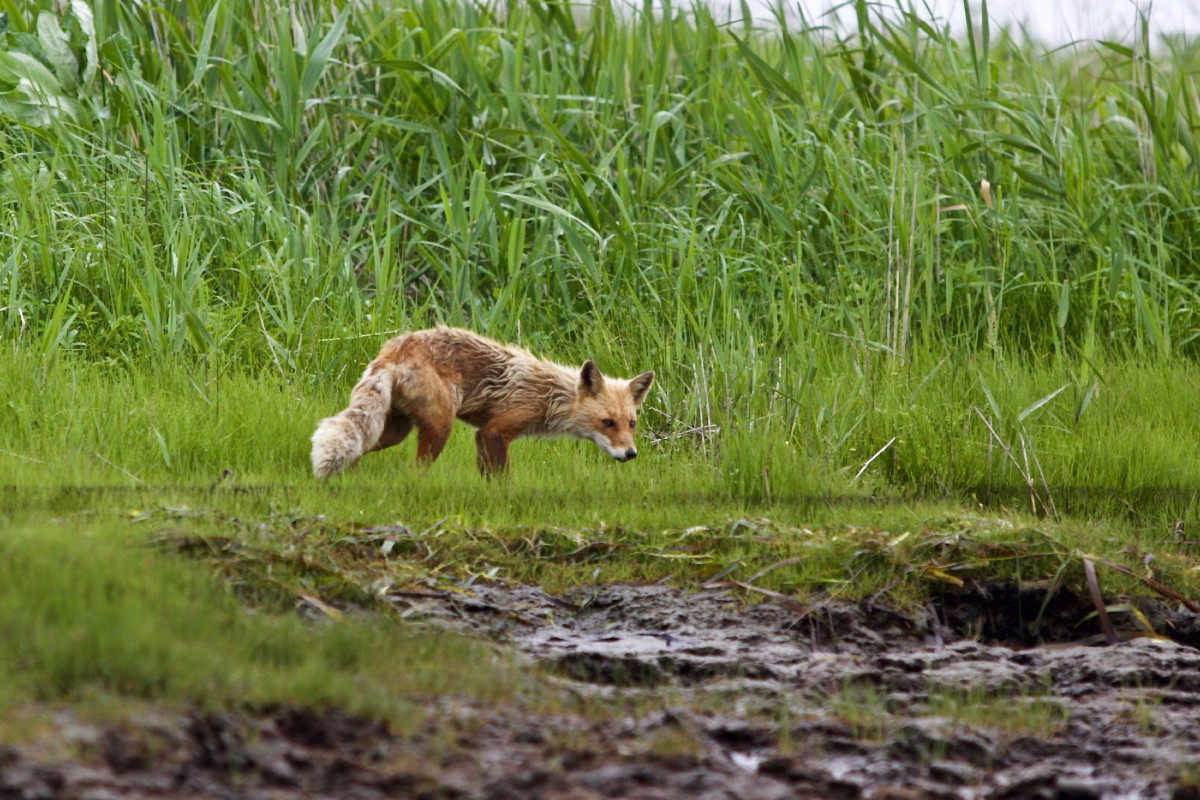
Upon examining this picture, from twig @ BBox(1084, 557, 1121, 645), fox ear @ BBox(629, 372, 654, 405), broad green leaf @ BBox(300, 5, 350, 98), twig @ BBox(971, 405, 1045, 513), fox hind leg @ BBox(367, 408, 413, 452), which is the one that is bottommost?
twig @ BBox(1084, 557, 1121, 645)

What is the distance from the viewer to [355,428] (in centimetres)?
578

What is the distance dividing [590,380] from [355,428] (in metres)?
1.29

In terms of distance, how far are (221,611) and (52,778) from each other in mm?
1140

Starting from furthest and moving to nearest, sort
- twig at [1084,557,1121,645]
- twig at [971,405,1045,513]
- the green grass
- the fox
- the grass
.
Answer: the fox, twig at [971,405,1045,513], the grass, twig at [1084,557,1121,645], the green grass

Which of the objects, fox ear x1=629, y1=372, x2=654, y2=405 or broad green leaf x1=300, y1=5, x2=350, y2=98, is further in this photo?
broad green leaf x1=300, y1=5, x2=350, y2=98

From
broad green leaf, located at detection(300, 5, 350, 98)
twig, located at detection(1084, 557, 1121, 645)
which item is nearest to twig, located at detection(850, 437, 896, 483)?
twig, located at detection(1084, 557, 1121, 645)

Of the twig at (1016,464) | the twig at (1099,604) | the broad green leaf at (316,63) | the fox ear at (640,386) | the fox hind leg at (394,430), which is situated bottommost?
the twig at (1099,604)

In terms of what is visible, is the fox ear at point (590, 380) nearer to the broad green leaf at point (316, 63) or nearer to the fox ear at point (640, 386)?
the fox ear at point (640, 386)

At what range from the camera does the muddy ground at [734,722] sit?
8.43 feet

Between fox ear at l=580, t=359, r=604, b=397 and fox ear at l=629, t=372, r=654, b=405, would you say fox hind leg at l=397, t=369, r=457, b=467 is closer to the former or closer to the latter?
fox ear at l=580, t=359, r=604, b=397

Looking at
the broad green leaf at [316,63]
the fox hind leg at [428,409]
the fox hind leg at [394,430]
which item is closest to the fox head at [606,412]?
the fox hind leg at [428,409]

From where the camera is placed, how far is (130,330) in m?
7.14

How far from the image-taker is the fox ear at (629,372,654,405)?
6.63 meters

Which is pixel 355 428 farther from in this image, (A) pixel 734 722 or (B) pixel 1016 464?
(B) pixel 1016 464
